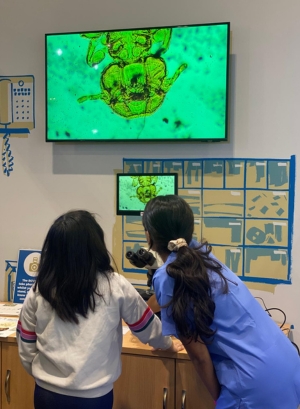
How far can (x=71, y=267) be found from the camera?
1510mm

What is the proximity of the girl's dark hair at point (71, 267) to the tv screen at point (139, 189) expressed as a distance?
813 millimetres

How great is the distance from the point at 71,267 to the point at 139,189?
906 mm

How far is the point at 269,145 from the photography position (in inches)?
85.5

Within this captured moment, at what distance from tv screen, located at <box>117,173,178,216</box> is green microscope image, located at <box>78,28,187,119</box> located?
1.08ft

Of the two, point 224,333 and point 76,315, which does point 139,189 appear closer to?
point 76,315

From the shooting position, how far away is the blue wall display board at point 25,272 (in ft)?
8.04

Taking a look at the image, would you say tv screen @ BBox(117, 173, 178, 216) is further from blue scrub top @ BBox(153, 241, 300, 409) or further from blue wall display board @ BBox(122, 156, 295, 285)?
blue scrub top @ BBox(153, 241, 300, 409)

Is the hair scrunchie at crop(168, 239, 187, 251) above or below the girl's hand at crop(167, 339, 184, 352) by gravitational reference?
above

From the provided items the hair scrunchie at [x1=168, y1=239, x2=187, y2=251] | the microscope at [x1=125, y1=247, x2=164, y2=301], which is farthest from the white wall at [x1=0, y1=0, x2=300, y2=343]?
the hair scrunchie at [x1=168, y1=239, x2=187, y2=251]

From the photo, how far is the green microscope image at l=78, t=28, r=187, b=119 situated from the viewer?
2.21 metres

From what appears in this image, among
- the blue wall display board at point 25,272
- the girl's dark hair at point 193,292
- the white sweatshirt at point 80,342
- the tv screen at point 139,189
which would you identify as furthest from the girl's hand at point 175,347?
the blue wall display board at point 25,272

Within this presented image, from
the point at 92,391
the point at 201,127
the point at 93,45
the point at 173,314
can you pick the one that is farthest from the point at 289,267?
the point at 93,45

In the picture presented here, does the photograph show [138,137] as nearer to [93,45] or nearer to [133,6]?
[93,45]

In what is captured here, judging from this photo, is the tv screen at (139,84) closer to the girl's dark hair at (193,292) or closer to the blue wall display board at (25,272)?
the blue wall display board at (25,272)
